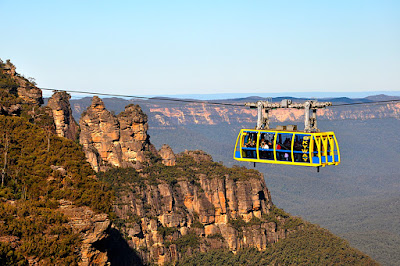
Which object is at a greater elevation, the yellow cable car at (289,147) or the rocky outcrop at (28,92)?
the rocky outcrop at (28,92)

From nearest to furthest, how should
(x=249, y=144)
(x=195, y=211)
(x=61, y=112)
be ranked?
(x=249, y=144), (x=61, y=112), (x=195, y=211)

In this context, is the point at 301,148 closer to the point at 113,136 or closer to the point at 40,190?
the point at 40,190

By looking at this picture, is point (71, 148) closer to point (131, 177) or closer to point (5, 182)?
point (5, 182)

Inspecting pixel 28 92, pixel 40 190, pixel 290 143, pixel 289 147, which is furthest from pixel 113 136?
pixel 289 147

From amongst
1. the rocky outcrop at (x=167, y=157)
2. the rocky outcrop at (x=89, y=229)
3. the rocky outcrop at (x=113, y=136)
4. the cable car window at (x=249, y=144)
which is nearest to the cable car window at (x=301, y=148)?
the cable car window at (x=249, y=144)

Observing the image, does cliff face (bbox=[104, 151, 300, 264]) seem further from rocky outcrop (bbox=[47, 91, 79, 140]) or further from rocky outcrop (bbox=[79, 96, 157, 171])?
rocky outcrop (bbox=[47, 91, 79, 140])

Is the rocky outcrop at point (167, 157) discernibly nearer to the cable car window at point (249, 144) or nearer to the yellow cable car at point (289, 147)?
the yellow cable car at point (289, 147)

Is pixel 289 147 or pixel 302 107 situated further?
pixel 289 147
